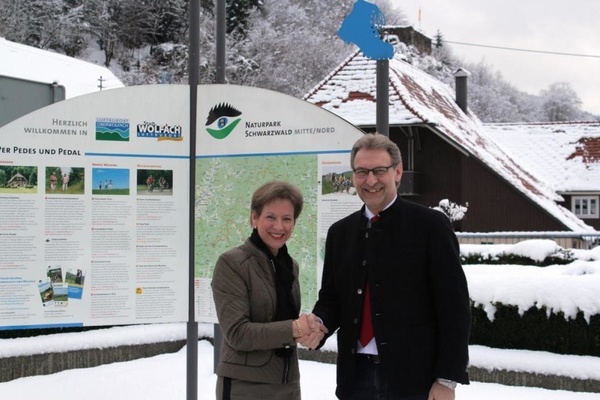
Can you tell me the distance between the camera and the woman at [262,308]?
3.03 m

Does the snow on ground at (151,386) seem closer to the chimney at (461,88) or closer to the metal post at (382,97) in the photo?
the metal post at (382,97)

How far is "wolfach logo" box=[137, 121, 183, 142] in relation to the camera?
5.10m

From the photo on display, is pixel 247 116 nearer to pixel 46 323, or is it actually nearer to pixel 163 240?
pixel 163 240

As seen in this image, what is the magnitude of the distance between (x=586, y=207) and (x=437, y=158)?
12.0 metres

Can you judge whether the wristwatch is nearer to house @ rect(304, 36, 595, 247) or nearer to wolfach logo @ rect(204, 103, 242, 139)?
wolfach logo @ rect(204, 103, 242, 139)

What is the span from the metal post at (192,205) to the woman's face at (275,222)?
2.05 metres

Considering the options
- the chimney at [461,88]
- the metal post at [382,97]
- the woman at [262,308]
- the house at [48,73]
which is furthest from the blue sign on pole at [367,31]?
the chimney at [461,88]

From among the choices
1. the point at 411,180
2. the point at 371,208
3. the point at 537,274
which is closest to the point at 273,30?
the point at 411,180

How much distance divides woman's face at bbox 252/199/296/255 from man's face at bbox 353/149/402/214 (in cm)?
37

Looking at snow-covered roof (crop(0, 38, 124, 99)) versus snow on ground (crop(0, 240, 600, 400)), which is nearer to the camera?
snow on ground (crop(0, 240, 600, 400))

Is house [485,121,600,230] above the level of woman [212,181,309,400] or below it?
above

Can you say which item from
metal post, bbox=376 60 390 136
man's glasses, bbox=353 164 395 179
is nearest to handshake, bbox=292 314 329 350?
man's glasses, bbox=353 164 395 179

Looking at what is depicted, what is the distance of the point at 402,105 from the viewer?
2183 cm

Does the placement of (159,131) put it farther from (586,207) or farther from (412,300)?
(586,207)
